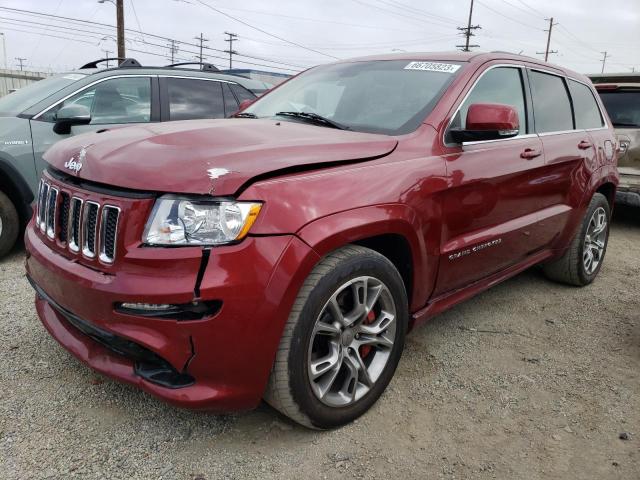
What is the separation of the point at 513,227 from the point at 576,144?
1.19m

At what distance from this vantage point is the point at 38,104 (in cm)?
488

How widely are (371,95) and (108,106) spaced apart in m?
3.14

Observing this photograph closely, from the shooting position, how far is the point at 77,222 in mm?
2252

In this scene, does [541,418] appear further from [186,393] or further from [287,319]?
[186,393]

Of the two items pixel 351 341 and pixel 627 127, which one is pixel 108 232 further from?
pixel 627 127

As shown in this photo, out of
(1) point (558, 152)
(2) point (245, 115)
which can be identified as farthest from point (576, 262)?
(2) point (245, 115)

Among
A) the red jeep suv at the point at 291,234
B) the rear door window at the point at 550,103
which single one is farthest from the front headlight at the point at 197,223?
the rear door window at the point at 550,103

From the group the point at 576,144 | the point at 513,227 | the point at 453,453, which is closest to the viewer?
the point at 453,453

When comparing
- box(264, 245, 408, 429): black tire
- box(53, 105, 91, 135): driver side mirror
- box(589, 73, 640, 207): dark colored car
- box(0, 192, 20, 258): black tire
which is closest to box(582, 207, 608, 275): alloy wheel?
box(589, 73, 640, 207): dark colored car

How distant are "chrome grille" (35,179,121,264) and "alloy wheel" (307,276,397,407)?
90 cm

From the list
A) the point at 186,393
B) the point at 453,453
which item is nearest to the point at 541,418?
the point at 453,453

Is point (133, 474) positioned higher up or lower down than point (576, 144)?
lower down

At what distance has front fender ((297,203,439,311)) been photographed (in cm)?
212

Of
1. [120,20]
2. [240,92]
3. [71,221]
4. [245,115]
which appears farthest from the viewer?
[120,20]
